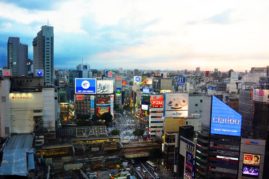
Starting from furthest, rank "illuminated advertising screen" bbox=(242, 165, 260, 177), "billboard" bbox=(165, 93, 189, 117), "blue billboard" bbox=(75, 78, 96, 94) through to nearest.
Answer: "blue billboard" bbox=(75, 78, 96, 94)
"billboard" bbox=(165, 93, 189, 117)
"illuminated advertising screen" bbox=(242, 165, 260, 177)

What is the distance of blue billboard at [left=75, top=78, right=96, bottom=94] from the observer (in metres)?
39.1

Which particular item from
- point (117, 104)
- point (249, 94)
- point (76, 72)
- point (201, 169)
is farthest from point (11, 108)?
point (76, 72)

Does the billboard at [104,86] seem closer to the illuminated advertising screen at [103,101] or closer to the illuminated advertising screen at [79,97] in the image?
the illuminated advertising screen at [103,101]

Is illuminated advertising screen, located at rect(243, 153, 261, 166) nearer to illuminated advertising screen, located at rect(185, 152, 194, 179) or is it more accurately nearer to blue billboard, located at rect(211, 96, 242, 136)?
blue billboard, located at rect(211, 96, 242, 136)

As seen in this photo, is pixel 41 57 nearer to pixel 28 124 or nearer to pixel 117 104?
pixel 117 104

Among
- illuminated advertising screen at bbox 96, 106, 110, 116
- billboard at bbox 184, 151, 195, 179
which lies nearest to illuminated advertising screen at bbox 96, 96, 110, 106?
illuminated advertising screen at bbox 96, 106, 110, 116

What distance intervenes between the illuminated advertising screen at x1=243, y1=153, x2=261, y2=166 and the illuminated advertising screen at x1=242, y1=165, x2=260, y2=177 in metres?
0.25

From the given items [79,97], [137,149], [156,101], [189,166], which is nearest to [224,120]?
[189,166]

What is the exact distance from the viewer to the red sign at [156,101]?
32906mm

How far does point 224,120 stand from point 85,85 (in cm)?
2501

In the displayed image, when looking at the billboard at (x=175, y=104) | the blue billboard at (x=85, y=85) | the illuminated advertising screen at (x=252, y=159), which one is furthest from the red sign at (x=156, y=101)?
the illuminated advertising screen at (x=252, y=159)

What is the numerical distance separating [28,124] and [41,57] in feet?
122

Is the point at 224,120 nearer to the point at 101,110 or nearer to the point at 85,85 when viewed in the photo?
the point at 85,85

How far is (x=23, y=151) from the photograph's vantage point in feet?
64.9
